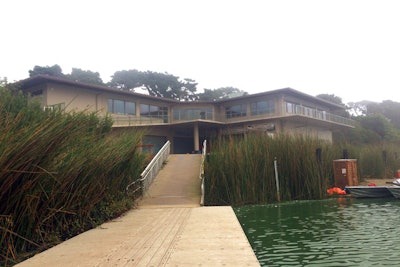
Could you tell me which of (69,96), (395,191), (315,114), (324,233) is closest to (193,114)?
(69,96)

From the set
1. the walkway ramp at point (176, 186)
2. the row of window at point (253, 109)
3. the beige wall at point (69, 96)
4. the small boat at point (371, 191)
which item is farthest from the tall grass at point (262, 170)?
the row of window at point (253, 109)

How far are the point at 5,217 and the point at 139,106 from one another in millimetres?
22547

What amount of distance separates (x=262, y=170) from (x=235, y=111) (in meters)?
18.4

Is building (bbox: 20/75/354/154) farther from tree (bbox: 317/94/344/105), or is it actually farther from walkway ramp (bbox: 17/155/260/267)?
walkway ramp (bbox: 17/155/260/267)

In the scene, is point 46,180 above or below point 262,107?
below

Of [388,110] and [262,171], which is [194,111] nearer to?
[262,171]

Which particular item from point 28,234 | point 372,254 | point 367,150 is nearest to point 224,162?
point 372,254

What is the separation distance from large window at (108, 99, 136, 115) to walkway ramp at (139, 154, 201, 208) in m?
9.50

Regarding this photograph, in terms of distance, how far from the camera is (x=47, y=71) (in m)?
34.1

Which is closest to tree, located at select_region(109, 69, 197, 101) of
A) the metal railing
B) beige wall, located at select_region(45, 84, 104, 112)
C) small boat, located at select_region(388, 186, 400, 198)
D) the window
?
the window

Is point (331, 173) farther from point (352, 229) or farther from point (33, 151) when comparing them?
point (33, 151)

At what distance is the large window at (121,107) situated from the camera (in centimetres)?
2392

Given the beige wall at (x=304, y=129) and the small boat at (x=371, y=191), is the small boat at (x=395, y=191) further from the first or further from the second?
the beige wall at (x=304, y=129)

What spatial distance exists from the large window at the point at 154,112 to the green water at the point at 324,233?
1780 centimetres
